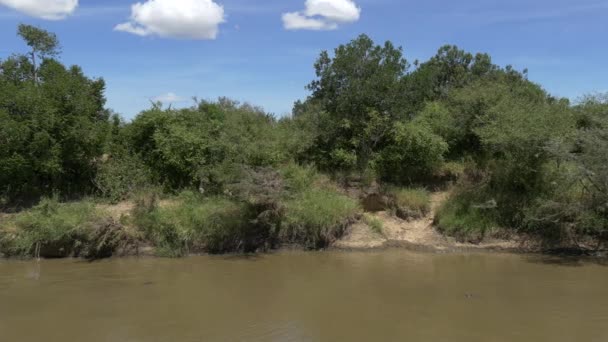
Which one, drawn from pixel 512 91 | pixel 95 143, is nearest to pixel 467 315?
pixel 512 91

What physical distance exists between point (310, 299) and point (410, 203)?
6967 mm

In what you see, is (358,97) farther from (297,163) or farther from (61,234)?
(61,234)

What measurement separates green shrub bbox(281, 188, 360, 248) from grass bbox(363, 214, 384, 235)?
62cm

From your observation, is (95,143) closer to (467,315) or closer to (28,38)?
(28,38)

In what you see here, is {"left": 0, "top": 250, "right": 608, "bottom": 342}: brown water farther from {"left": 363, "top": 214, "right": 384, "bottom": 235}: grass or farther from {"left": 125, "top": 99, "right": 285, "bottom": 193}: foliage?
{"left": 125, "top": 99, "right": 285, "bottom": 193}: foliage

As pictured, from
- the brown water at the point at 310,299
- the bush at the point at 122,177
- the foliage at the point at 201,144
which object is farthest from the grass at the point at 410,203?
the bush at the point at 122,177

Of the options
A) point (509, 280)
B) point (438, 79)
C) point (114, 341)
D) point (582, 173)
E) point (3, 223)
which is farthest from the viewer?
point (438, 79)

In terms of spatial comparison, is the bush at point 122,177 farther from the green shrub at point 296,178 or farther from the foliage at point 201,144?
the green shrub at point 296,178

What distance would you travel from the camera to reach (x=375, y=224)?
16.6 meters

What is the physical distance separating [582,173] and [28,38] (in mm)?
18775

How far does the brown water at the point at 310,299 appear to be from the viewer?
9727mm

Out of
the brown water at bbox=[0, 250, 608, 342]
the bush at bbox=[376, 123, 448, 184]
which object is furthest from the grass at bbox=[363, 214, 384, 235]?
the bush at bbox=[376, 123, 448, 184]

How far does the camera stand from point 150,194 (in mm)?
16281

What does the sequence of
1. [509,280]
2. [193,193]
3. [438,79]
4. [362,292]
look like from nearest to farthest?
[362,292], [509,280], [193,193], [438,79]
